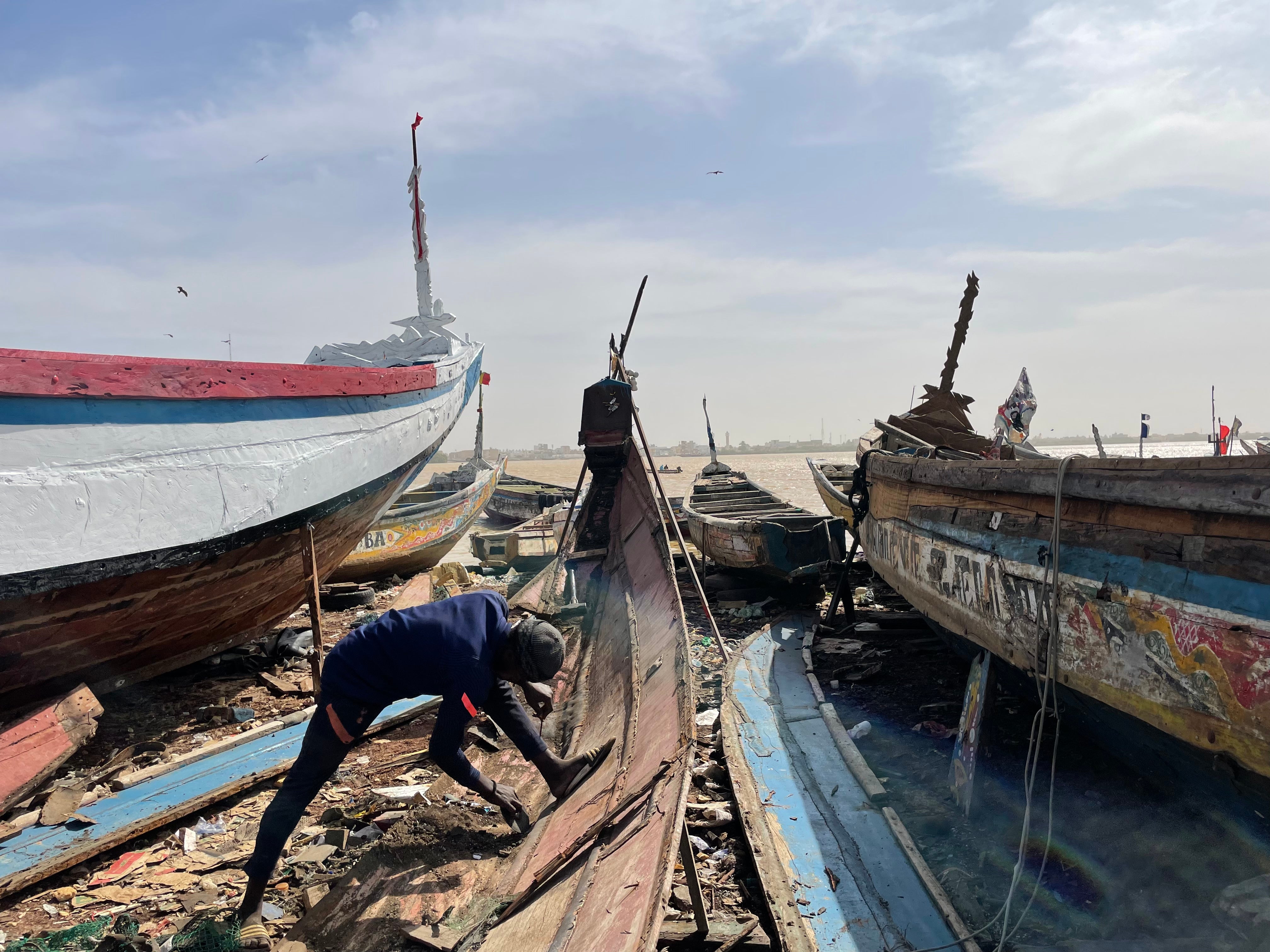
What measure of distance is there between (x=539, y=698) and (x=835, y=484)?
11.2 m

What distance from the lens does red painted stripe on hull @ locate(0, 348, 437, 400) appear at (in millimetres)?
3664

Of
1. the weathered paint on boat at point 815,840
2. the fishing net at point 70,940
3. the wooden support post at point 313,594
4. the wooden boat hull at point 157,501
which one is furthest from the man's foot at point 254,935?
the wooden support post at point 313,594

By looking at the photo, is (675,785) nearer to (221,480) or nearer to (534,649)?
(534,649)

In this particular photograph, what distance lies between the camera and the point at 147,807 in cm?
373

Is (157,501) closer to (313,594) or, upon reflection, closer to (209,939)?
(313,594)

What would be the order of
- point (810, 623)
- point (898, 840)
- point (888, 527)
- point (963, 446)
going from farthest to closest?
point (810, 623) < point (963, 446) < point (888, 527) < point (898, 840)

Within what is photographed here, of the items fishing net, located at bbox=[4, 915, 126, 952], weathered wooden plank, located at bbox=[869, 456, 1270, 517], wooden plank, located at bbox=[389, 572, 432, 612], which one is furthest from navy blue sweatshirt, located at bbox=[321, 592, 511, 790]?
wooden plank, located at bbox=[389, 572, 432, 612]

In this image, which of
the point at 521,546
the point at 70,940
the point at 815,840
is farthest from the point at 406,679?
the point at 521,546

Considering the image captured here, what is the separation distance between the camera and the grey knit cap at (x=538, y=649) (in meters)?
2.98

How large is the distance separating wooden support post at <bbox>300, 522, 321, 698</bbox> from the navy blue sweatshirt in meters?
2.43

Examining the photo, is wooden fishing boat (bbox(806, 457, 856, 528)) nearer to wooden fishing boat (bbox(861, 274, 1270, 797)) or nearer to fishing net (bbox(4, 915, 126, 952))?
wooden fishing boat (bbox(861, 274, 1270, 797))

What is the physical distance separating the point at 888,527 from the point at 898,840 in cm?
333

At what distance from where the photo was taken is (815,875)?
323 cm

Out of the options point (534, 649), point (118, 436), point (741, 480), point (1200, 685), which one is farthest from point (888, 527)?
point (741, 480)
